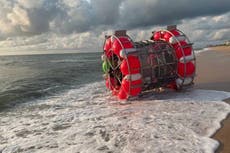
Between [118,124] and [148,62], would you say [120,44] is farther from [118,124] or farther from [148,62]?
[118,124]

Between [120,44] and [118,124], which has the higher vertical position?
[120,44]

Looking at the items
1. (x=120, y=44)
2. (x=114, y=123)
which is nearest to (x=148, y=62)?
(x=120, y=44)

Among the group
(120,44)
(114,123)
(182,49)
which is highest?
(120,44)

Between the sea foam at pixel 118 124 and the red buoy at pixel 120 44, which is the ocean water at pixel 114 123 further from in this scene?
the red buoy at pixel 120 44

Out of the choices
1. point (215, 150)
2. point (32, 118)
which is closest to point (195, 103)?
point (215, 150)

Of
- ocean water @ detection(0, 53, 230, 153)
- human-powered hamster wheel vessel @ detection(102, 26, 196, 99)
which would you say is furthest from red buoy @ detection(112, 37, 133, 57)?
ocean water @ detection(0, 53, 230, 153)

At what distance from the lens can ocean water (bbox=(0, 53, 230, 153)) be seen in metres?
5.84

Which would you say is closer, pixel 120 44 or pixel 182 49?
pixel 120 44

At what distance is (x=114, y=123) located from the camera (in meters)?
7.42

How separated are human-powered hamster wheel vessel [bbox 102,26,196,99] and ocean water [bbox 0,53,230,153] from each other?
47cm

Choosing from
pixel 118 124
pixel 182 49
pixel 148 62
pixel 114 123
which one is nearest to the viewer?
pixel 118 124

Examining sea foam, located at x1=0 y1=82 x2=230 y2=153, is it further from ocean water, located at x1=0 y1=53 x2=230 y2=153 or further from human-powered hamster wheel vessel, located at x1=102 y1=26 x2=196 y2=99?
human-powered hamster wheel vessel, located at x1=102 y1=26 x2=196 y2=99

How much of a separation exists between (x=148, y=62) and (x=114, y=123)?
11.0ft

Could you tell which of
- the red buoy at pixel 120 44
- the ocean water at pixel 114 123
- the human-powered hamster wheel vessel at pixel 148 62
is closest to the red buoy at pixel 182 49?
the human-powered hamster wheel vessel at pixel 148 62
